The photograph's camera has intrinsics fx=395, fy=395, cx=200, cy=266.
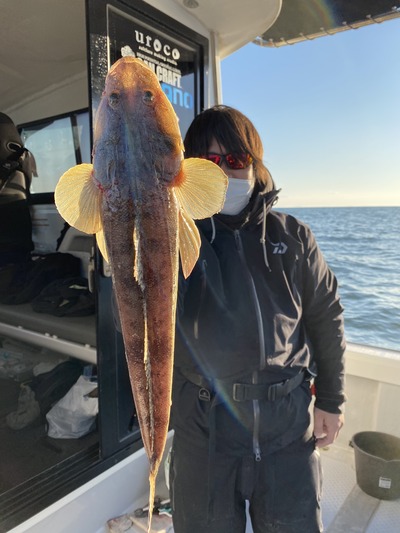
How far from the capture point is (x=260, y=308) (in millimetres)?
1792

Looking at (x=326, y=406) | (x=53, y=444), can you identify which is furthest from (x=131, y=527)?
(x=326, y=406)

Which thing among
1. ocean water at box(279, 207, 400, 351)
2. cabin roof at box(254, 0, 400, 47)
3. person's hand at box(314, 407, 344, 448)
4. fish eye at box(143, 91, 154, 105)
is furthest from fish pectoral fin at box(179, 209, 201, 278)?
ocean water at box(279, 207, 400, 351)

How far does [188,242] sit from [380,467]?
118 inches

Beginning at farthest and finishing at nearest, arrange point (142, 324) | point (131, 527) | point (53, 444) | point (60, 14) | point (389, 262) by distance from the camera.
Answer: point (389, 262) → point (60, 14) → point (53, 444) → point (131, 527) → point (142, 324)

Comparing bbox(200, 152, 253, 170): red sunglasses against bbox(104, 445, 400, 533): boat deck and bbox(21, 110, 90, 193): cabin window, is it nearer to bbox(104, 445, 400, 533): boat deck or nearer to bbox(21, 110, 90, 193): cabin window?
bbox(104, 445, 400, 533): boat deck

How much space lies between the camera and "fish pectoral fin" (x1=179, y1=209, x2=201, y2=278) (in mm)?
1151

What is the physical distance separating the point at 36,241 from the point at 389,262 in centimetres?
1480

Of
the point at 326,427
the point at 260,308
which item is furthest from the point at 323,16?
the point at 326,427

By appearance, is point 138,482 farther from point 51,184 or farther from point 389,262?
point 389,262

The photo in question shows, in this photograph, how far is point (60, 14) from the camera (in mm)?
3977

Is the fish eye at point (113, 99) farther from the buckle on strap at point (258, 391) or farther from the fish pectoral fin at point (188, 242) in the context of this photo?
the buckle on strap at point (258, 391)

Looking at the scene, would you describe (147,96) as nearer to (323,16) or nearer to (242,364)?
(242,364)

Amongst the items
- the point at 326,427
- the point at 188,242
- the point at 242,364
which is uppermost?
the point at 188,242

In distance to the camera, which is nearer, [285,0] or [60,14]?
[285,0]
